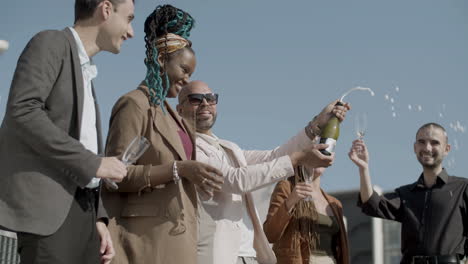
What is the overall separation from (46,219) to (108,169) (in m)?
0.34

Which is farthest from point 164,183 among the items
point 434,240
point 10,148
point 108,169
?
point 434,240

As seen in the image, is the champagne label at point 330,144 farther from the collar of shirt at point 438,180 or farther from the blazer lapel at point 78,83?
the blazer lapel at point 78,83

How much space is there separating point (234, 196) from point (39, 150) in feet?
7.40

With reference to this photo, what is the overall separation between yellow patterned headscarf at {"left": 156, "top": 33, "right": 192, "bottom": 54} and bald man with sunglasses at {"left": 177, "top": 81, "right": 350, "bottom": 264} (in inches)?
32.8

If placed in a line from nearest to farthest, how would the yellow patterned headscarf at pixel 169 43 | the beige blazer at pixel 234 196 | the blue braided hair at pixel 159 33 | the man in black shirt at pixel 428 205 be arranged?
1. the blue braided hair at pixel 159 33
2. the yellow patterned headscarf at pixel 169 43
3. the beige blazer at pixel 234 196
4. the man in black shirt at pixel 428 205

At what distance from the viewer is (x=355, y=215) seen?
35.5 metres

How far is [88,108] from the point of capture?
326cm

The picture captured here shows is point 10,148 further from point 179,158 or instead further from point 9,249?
point 9,249

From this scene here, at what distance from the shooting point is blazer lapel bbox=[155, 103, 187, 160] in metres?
4.11

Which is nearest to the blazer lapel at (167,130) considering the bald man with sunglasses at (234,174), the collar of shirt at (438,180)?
the bald man with sunglasses at (234,174)

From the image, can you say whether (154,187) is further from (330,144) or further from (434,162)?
(434,162)

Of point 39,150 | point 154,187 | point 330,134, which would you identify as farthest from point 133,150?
point 330,134

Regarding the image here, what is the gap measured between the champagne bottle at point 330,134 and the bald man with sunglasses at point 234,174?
47 millimetres

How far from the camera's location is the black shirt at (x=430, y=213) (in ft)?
21.3
